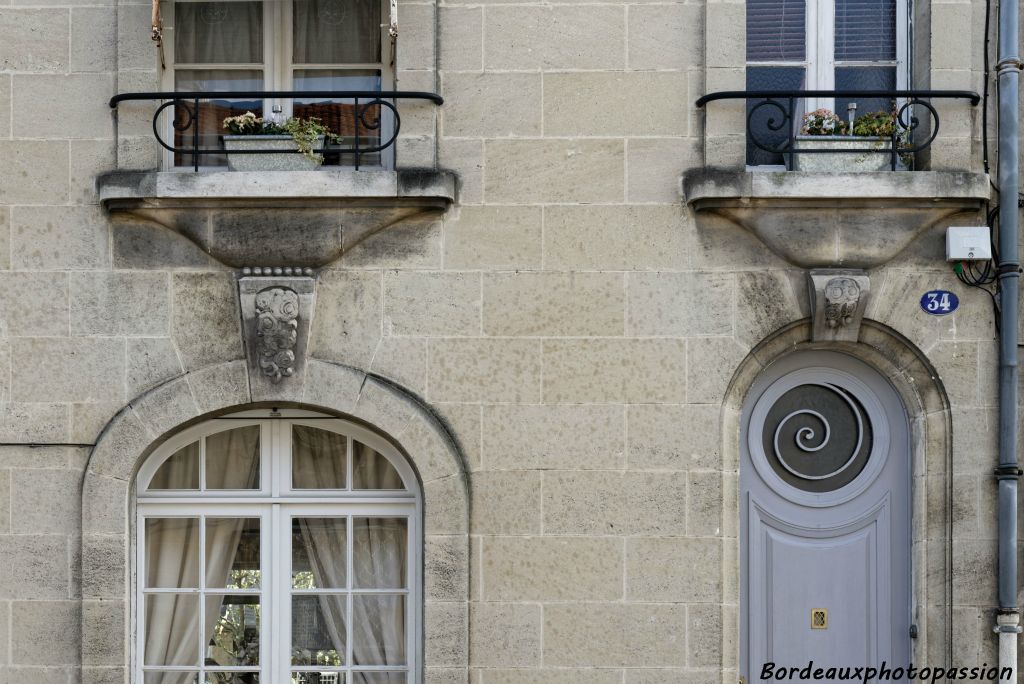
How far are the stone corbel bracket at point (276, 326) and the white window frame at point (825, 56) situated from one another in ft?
9.82

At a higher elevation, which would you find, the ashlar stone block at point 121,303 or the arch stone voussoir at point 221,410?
the ashlar stone block at point 121,303

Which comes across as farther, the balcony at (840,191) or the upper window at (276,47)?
the upper window at (276,47)

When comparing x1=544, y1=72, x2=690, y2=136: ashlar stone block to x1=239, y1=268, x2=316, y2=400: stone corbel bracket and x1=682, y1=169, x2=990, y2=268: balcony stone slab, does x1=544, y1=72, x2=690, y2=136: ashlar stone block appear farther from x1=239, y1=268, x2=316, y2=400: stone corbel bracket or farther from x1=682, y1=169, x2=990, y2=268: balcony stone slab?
x1=239, y1=268, x2=316, y2=400: stone corbel bracket

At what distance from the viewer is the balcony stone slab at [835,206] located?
23.1ft

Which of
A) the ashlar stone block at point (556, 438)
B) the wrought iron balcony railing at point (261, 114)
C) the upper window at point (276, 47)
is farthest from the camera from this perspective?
the upper window at point (276, 47)

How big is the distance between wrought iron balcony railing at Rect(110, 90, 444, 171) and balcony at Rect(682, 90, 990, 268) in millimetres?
1742

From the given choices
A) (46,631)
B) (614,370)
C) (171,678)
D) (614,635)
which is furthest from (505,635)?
(46,631)

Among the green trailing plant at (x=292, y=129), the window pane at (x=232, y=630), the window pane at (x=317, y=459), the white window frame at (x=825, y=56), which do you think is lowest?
the window pane at (x=232, y=630)

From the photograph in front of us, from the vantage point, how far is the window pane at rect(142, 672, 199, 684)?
7391 mm

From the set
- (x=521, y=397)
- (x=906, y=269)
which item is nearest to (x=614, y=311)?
(x=521, y=397)

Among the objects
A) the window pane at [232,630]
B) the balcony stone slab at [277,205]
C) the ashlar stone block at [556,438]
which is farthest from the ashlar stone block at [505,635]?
the balcony stone slab at [277,205]

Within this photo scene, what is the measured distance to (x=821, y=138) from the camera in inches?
284

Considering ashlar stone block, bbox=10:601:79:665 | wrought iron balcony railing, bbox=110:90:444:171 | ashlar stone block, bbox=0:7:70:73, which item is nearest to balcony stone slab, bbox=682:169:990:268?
wrought iron balcony railing, bbox=110:90:444:171

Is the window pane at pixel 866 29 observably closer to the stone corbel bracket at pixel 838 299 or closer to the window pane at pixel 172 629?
the stone corbel bracket at pixel 838 299
